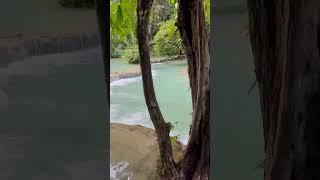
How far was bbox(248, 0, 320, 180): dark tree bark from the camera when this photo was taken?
22.0 inches

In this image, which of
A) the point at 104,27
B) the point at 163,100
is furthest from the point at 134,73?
the point at 104,27

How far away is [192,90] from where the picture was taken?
6.89ft

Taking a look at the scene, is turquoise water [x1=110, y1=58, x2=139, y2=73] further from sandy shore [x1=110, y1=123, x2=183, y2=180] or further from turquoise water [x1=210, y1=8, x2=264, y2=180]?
turquoise water [x1=210, y1=8, x2=264, y2=180]

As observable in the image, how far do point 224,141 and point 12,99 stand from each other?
79cm

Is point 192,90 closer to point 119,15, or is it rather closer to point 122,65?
point 119,15

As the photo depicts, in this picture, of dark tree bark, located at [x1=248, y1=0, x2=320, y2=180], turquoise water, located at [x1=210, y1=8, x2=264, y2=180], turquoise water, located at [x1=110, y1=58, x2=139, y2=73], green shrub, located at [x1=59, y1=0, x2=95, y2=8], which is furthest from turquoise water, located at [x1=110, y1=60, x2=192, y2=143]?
dark tree bark, located at [x1=248, y1=0, x2=320, y2=180]

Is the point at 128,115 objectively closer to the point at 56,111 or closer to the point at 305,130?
→ the point at 56,111

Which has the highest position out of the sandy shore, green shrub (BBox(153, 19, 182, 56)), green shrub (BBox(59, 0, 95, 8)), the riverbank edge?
green shrub (BBox(59, 0, 95, 8))

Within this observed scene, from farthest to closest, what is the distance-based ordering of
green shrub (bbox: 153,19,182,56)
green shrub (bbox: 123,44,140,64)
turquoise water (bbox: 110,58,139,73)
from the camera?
turquoise water (bbox: 110,58,139,73) < green shrub (bbox: 123,44,140,64) < green shrub (bbox: 153,19,182,56)

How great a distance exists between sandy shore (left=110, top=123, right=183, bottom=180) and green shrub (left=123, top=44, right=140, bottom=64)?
0.39 metres

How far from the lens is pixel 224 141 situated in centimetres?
161

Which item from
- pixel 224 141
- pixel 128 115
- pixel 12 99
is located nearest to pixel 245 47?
pixel 224 141

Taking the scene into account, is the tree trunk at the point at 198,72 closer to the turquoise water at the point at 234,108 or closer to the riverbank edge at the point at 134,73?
the riverbank edge at the point at 134,73

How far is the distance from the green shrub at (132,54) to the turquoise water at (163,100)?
0.11m
